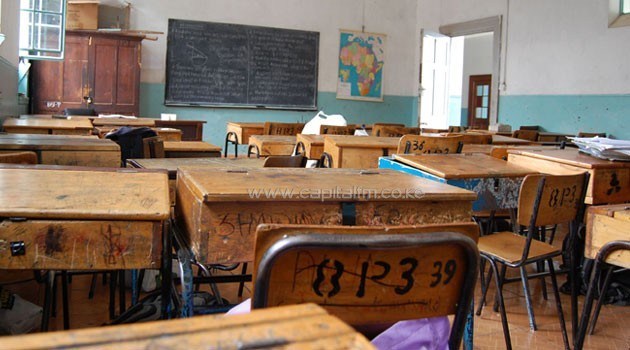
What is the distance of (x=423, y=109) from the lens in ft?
34.7

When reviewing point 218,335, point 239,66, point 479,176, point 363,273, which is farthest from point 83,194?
point 239,66

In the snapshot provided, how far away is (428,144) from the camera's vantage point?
3594 millimetres

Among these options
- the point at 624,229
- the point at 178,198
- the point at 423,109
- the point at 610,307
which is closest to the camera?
the point at 178,198

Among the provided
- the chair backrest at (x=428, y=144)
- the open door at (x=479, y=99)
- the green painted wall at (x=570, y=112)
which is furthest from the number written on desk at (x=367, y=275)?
the open door at (x=479, y=99)

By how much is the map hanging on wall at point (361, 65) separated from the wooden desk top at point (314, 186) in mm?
8145

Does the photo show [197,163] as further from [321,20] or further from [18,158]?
[321,20]

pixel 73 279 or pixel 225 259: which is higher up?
pixel 225 259

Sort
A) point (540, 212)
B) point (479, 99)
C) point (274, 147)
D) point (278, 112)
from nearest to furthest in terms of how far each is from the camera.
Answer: point (540, 212), point (274, 147), point (278, 112), point (479, 99)

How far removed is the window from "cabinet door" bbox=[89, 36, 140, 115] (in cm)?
232

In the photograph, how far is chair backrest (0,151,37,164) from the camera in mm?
2078

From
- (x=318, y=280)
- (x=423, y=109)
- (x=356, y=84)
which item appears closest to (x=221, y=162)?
(x=318, y=280)

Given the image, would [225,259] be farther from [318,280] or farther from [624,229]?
[624,229]

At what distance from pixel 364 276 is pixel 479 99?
11.4 metres

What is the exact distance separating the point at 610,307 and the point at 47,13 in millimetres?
5206
